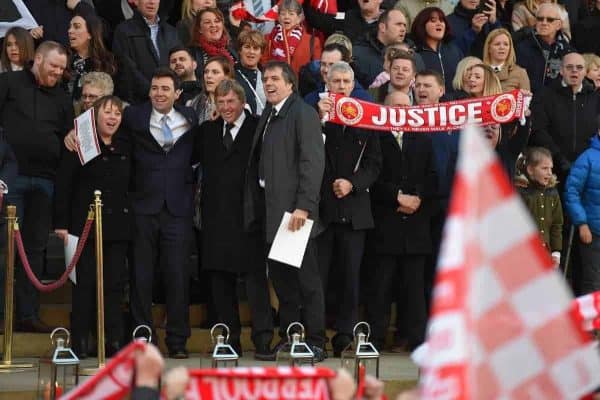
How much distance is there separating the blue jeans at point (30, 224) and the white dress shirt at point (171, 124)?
38.0 inches

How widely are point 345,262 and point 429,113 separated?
→ 4.60 ft

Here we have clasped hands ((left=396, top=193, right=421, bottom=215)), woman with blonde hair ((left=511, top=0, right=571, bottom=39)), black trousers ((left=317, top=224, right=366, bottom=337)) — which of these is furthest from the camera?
woman with blonde hair ((left=511, top=0, right=571, bottom=39))

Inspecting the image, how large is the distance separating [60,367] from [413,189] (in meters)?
3.80

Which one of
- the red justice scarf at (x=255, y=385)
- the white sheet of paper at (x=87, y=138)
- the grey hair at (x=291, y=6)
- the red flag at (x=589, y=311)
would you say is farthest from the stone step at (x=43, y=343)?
the red justice scarf at (x=255, y=385)

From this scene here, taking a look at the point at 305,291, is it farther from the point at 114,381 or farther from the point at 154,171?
the point at 114,381

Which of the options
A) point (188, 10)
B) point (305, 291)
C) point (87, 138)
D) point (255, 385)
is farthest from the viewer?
point (188, 10)

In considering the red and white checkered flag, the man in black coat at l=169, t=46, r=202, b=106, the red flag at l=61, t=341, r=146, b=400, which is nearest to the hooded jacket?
the man in black coat at l=169, t=46, r=202, b=106

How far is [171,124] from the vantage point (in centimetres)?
1297

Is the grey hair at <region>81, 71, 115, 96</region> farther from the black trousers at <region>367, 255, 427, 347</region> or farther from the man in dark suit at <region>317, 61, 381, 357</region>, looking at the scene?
the black trousers at <region>367, 255, 427, 347</region>

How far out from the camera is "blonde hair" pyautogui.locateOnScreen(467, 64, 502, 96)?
45.9 ft

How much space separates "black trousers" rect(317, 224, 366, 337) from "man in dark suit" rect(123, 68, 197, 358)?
1.09 metres

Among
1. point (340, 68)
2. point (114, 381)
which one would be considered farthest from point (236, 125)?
point (114, 381)

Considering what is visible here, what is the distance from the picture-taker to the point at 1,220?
1332 centimetres

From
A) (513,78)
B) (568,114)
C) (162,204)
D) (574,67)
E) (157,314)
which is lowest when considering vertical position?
(157,314)
